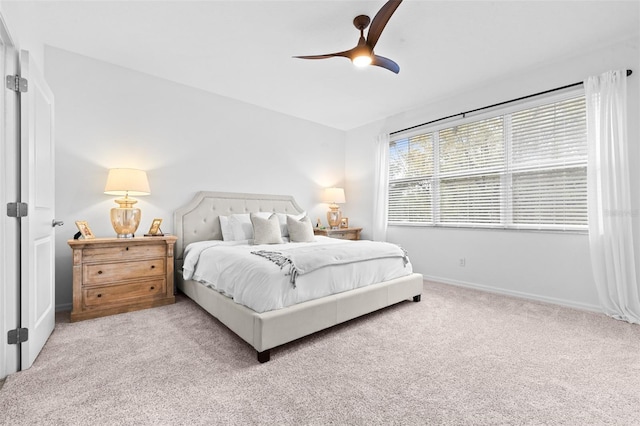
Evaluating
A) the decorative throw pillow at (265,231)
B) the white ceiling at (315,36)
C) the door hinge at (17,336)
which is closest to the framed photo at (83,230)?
the door hinge at (17,336)

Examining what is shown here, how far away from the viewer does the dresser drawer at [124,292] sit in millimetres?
2682

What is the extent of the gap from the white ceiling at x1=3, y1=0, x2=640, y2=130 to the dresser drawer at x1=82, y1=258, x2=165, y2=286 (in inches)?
78.2

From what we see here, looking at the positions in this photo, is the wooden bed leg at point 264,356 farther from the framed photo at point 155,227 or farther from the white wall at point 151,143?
the white wall at point 151,143

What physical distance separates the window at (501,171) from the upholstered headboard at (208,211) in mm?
2324

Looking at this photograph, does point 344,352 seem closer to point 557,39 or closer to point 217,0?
point 217,0

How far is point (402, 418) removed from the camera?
1391mm

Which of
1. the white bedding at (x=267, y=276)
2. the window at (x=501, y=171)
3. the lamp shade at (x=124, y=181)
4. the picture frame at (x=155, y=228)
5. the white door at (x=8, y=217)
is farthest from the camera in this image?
the picture frame at (x=155, y=228)

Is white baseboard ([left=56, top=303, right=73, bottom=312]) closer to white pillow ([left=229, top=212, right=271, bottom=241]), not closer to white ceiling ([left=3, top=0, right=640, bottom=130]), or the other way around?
white pillow ([left=229, top=212, right=271, bottom=241])

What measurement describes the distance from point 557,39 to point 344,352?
339 cm

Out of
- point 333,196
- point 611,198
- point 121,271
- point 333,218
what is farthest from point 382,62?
point 121,271

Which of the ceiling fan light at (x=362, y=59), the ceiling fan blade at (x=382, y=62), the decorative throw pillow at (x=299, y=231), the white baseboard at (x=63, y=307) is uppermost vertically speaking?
the ceiling fan blade at (x=382, y=62)

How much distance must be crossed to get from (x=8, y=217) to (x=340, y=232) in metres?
3.81

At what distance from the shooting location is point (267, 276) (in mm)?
2057

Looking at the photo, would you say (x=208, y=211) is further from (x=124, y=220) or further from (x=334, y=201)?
(x=334, y=201)
